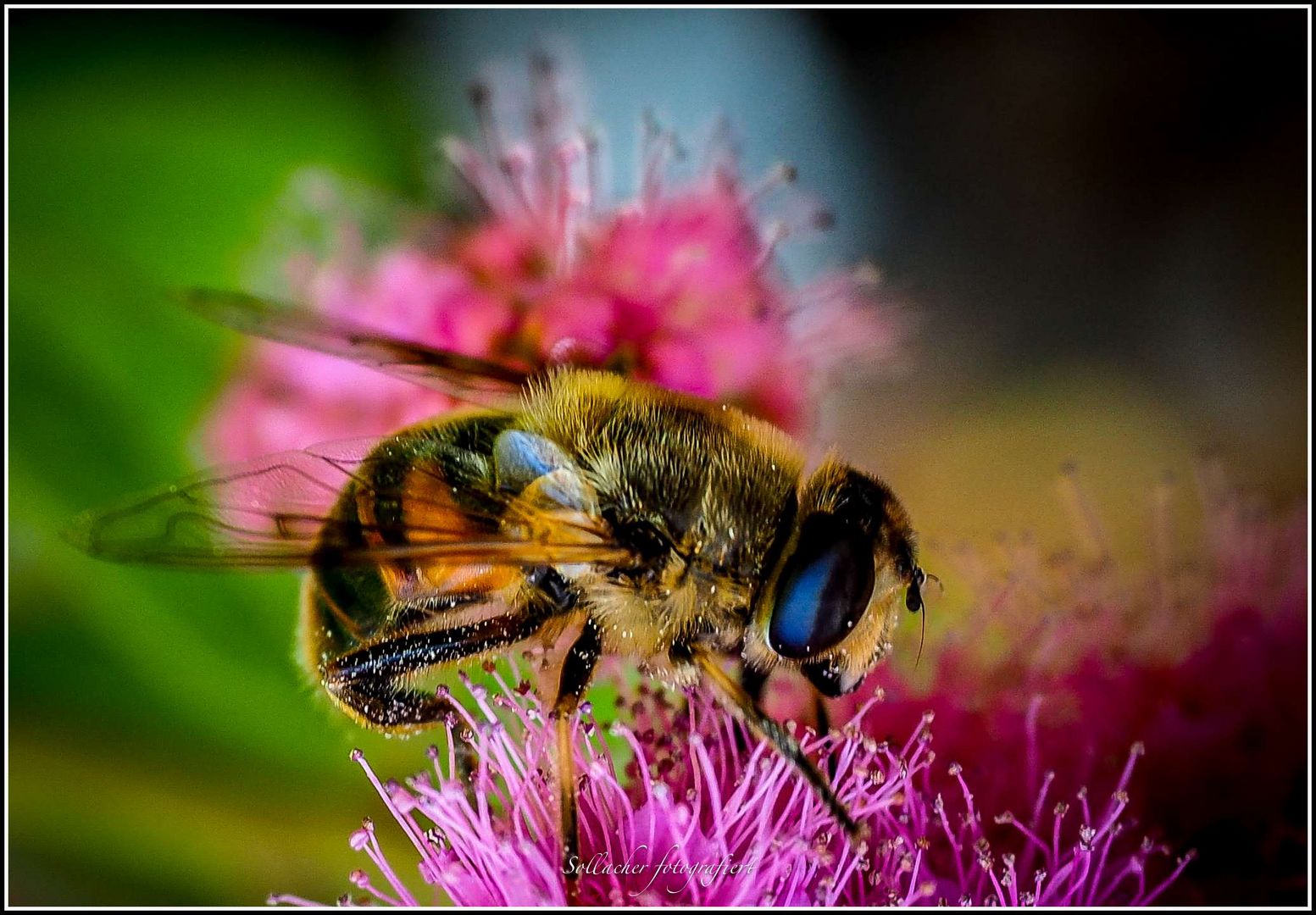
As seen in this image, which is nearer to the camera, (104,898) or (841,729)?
(841,729)

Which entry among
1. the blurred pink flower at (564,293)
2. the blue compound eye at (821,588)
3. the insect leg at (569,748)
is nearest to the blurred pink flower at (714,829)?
the insect leg at (569,748)

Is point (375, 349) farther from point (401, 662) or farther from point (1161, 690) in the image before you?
point (1161, 690)

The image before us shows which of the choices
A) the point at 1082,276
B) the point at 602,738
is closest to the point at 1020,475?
the point at 1082,276

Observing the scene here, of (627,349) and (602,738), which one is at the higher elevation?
(627,349)

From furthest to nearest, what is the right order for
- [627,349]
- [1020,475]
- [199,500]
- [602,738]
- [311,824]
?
[1020,475]
[311,824]
[627,349]
[602,738]
[199,500]

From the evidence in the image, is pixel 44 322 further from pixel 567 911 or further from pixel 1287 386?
pixel 1287 386

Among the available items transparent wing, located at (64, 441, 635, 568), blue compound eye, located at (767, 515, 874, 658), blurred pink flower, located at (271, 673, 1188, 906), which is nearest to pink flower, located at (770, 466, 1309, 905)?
blurred pink flower, located at (271, 673, 1188, 906)

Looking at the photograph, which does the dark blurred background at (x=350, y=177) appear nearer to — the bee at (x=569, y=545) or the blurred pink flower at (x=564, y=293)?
the blurred pink flower at (x=564, y=293)

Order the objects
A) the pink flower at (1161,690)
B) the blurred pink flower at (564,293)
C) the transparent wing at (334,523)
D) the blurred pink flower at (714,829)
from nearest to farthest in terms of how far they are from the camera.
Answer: the transparent wing at (334,523), the blurred pink flower at (714,829), the pink flower at (1161,690), the blurred pink flower at (564,293)
